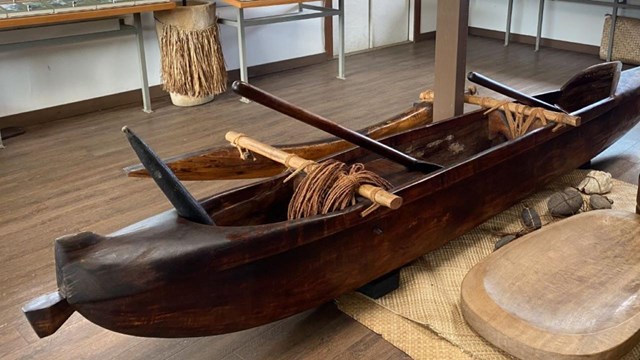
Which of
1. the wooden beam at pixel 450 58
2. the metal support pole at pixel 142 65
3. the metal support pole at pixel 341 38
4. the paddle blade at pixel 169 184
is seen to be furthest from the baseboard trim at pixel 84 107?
the paddle blade at pixel 169 184

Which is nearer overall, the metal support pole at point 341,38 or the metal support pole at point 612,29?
the metal support pole at point 341,38

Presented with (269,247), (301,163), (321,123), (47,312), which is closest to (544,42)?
(321,123)

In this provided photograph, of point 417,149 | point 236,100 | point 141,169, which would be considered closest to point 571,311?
point 417,149

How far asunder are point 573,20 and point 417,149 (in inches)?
174

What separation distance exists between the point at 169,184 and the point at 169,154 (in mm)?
2120

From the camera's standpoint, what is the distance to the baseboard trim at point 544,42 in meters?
6.23

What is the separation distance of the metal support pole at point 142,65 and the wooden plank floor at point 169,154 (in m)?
0.11

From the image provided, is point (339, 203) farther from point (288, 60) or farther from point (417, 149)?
point (288, 60)

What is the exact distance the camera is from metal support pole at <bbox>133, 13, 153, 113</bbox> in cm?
439

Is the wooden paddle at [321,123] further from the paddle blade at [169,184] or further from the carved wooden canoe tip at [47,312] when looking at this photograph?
the carved wooden canoe tip at [47,312]

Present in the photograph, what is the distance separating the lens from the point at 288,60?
19.3ft

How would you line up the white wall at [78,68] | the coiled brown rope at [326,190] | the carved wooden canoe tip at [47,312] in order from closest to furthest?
the carved wooden canoe tip at [47,312], the coiled brown rope at [326,190], the white wall at [78,68]

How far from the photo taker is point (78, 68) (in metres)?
4.57

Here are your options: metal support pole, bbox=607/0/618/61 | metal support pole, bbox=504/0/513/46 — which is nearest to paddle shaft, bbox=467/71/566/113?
metal support pole, bbox=607/0/618/61
